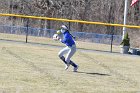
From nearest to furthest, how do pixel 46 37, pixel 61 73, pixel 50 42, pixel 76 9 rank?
1. pixel 61 73
2. pixel 50 42
3. pixel 46 37
4. pixel 76 9

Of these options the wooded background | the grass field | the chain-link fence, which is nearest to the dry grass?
the chain-link fence

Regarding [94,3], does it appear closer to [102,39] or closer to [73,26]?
[73,26]

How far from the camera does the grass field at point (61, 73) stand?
1426cm

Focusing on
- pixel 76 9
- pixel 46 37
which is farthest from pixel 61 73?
pixel 76 9

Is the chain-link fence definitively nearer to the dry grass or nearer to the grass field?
the dry grass

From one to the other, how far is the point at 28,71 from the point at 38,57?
16.3 feet

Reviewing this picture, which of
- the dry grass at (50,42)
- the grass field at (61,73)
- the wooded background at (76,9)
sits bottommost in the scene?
the grass field at (61,73)

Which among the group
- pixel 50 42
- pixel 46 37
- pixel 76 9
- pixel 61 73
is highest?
pixel 76 9

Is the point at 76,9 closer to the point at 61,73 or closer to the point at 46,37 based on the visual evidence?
the point at 46,37

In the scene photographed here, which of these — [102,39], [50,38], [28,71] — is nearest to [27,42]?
[50,38]

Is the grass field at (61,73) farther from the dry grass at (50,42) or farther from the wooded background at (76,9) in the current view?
the wooded background at (76,9)

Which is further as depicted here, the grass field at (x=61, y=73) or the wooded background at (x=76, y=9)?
the wooded background at (x=76, y=9)

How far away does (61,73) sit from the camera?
17.4 meters

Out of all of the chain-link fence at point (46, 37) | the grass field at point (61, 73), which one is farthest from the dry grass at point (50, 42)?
the grass field at point (61, 73)
